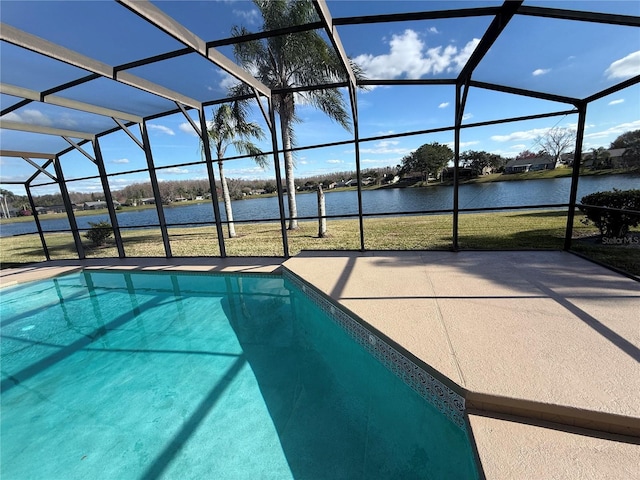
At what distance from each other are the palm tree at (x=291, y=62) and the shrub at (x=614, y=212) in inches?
217

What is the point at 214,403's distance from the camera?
2531mm

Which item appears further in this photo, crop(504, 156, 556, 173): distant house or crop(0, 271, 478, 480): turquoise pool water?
crop(504, 156, 556, 173): distant house

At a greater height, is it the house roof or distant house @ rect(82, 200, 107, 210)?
the house roof

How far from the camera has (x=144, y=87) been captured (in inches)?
161

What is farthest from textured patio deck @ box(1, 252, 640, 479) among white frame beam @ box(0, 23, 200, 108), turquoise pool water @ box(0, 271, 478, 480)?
white frame beam @ box(0, 23, 200, 108)

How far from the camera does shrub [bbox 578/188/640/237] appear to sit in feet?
14.5

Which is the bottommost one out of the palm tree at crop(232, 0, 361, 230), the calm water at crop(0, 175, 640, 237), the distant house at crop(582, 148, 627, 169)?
the calm water at crop(0, 175, 640, 237)

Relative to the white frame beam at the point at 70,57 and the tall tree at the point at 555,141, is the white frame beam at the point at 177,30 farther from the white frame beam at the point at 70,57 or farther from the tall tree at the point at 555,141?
the tall tree at the point at 555,141

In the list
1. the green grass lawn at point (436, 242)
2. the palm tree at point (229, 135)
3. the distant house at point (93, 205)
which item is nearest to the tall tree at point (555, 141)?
the green grass lawn at point (436, 242)

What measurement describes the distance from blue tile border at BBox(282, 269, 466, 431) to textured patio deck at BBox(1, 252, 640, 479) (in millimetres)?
120


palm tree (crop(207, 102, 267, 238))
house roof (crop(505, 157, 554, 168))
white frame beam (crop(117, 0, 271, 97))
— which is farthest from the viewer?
palm tree (crop(207, 102, 267, 238))

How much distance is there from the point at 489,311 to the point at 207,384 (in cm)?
282

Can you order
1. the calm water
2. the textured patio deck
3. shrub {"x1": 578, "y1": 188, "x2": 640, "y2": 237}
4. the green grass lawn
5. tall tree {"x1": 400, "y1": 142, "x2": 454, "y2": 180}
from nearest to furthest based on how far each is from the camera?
the textured patio deck → shrub {"x1": 578, "y1": 188, "x2": 640, "y2": 237} → the green grass lawn → the calm water → tall tree {"x1": 400, "y1": 142, "x2": 454, "y2": 180}

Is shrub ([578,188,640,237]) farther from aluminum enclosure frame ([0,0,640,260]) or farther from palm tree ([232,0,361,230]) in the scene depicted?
palm tree ([232,0,361,230])
